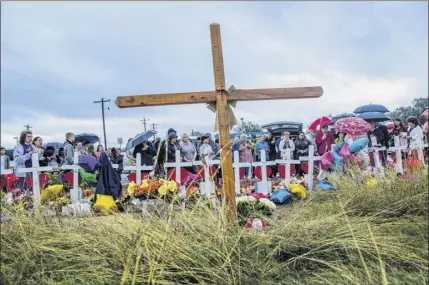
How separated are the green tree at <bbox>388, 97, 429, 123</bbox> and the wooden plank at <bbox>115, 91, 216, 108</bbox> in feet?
23.5

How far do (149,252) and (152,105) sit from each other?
6.06ft

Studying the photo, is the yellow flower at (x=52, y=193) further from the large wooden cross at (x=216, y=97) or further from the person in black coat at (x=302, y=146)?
the person in black coat at (x=302, y=146)

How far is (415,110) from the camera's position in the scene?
1449cm

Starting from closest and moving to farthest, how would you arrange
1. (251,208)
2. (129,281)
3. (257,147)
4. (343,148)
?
(129,281) < (251,208) < (343,148) < (257,147)

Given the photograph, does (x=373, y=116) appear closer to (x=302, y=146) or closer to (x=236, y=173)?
(x=302, y=146)

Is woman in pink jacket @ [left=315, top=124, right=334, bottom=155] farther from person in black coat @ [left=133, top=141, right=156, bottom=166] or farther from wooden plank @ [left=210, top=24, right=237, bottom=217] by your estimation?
wooden plank @ [left=210, top=24, right=237, bottom=217]

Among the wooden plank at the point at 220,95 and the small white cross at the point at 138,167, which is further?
the small white cross at the point at 138,167

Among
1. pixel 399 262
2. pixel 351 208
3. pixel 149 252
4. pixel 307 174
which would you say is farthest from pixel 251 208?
pixel 307 174

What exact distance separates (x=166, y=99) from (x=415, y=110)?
507 inches

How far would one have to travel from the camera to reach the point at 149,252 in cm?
276

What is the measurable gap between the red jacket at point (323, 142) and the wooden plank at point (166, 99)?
6581 mm

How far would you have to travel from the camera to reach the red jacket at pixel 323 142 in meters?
10.2

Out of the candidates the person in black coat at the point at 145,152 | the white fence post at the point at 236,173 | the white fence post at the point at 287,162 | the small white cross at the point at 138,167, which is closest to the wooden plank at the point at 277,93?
the white fence post at the point at 236,173

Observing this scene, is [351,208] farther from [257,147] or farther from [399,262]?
[257,147]
